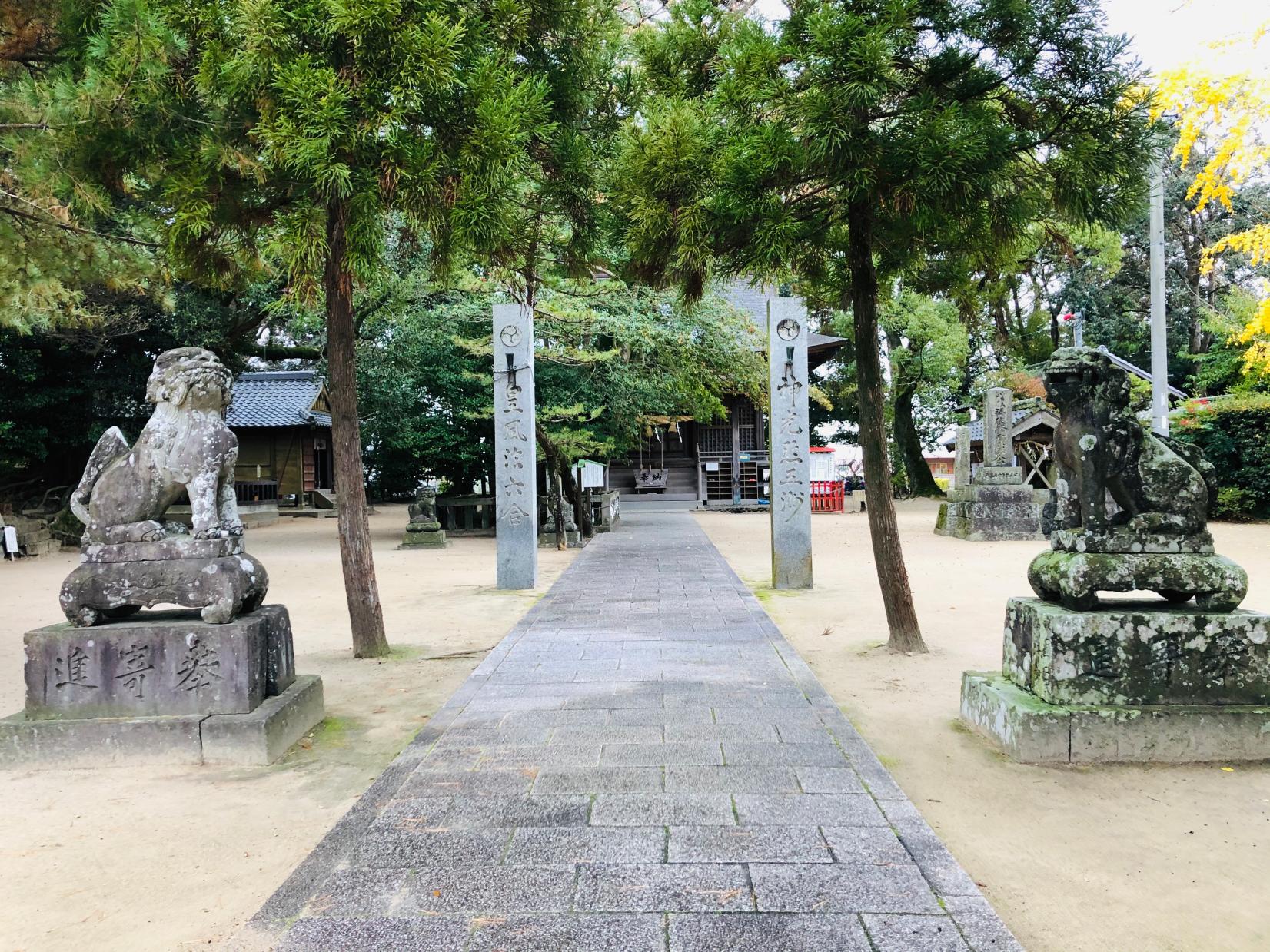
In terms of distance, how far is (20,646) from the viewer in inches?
282

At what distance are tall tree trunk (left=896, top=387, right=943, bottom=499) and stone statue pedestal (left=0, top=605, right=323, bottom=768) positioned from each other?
81.5 ft

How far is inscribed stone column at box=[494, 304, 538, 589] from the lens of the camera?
1017 cm

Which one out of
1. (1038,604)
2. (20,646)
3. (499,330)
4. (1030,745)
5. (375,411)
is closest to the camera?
(1030,745)

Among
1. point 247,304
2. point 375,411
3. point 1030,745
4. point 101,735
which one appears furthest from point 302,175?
point 247,304

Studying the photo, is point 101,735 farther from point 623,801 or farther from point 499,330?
point 499,330

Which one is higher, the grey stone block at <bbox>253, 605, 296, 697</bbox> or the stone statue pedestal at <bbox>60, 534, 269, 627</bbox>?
the stone statue pedestal at <bbox>60, 534, 269, 627</bbox>

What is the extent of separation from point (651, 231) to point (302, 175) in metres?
2.18

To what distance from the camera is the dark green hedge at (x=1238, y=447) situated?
17922mm

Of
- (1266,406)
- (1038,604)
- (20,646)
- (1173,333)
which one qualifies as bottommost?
(20,646)

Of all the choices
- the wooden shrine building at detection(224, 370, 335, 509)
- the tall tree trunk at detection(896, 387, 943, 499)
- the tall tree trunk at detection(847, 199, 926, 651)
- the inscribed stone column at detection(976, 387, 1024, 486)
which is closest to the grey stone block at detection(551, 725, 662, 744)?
the tall tree trunk at detection(847, 199, 926, 651)

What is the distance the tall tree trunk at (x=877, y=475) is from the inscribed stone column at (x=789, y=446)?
3.59 metres

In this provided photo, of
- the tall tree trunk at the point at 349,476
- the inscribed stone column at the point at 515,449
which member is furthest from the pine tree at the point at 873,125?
the inscribed stone column at the point at 515,449

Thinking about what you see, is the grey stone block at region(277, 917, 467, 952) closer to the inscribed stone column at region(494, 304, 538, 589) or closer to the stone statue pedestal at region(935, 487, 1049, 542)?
the inscribed stone column at region(494, 304, 538, 589)

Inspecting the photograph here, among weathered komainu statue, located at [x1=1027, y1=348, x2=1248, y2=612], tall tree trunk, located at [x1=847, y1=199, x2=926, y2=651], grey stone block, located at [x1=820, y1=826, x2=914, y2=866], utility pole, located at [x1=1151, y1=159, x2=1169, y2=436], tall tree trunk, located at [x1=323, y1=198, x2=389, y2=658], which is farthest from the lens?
utility pole, located at [x1=1151, y1=159, x2=1169, y2=436]
